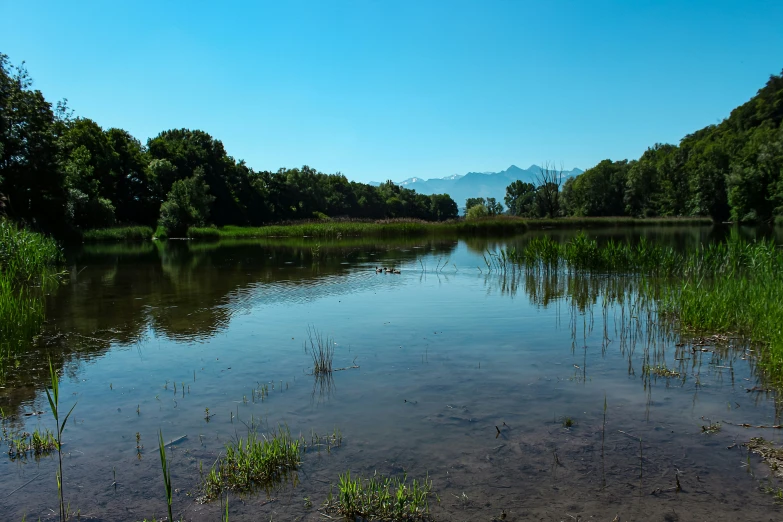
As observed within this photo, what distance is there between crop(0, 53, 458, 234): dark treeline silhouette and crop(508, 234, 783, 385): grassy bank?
24.6m


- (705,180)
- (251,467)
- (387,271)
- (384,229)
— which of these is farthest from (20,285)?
(705,180)

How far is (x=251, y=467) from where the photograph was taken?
203 inches

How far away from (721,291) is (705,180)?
85675mm

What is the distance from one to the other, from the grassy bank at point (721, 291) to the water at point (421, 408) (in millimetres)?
677

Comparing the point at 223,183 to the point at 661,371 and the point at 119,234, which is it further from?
the point at 661,371

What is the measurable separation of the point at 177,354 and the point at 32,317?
4.06 metres

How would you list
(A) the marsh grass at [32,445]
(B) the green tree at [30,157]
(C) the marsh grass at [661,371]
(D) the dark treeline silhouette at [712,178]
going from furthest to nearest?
(D) the dark treeline silhouette at [712,178] < (B) the green tree at [30,157] < (C) the marsh grass at [661,371] < (A) the marsh grass at [32,445]

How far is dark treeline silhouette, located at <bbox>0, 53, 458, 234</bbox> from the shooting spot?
40.1 m

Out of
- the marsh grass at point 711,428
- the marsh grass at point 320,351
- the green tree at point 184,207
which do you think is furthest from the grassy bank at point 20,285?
the green tree at point 184,207

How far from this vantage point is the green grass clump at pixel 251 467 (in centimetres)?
493

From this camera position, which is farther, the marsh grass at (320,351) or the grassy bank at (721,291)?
the grassy bank at (721,291)

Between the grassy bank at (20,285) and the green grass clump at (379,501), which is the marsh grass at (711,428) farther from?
the grassy bank at (20,285)

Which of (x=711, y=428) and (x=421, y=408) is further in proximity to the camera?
(x=421, y=408)

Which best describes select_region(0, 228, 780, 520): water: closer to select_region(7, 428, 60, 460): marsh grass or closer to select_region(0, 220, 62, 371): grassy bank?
select_region(7, 428, 60, 460): marsh grass
